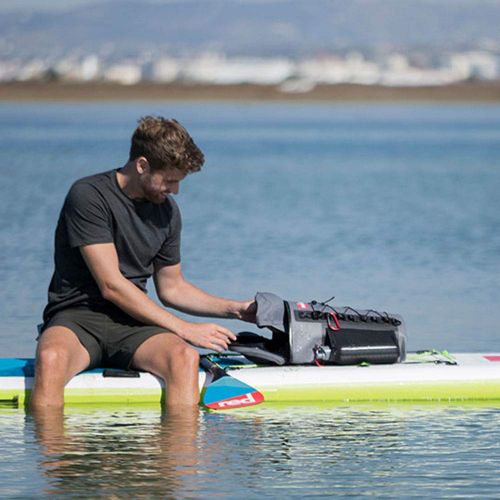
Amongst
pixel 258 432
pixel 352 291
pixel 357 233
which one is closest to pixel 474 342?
pixel 352 291

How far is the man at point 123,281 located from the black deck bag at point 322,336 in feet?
1.41

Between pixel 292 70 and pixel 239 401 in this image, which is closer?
pixel 239 401

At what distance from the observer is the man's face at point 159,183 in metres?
7.18

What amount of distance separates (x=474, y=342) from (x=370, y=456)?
3429 mm

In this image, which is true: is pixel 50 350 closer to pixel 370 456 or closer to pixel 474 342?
pixel 370 456

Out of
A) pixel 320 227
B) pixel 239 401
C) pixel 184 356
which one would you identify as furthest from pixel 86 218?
pixel 320 227

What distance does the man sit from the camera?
23.5 ft

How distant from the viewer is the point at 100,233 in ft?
23.6

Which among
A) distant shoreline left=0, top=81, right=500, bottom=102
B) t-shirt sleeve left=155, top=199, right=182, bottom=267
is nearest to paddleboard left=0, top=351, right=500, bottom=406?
t-shirt sleeve left=155, top=199, right=182, bottom=267

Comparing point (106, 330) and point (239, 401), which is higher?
point (106, 330)

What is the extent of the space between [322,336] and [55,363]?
4.37ft

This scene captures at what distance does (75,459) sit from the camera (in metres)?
6.74

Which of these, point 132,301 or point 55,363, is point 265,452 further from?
point 55,363

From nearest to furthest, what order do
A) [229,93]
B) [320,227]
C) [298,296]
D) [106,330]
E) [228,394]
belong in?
[106,330]
[228,394]
[298,296]
[320,227]
[229,93]
